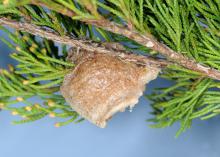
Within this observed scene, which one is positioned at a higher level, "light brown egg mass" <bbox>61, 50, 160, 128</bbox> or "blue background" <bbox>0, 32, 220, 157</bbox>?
"light brown egg mass" <bbox>61, 50, 160, 128</bbox>

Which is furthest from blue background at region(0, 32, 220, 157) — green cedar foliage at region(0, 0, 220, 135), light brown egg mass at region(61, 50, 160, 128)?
light brown egg mass at region(61, 50, 160, 128)

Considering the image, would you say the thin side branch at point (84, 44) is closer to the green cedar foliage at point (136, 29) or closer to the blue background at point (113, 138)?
the green cedar foliage at point (136, 29)

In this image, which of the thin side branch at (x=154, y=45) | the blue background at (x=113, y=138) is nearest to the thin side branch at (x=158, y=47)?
the thin side branch at (x=154, y=45)

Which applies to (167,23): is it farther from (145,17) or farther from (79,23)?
(79,23)

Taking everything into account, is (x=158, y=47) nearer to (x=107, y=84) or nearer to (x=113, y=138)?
(x=107, y=84)

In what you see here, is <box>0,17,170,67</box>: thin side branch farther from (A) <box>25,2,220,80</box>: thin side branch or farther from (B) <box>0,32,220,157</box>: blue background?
(B) <box>0,32,220,157</box>: blue background

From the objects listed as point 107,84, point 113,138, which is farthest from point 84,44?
point 113,138

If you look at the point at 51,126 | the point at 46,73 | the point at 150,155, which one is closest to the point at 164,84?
the point at 150,155
